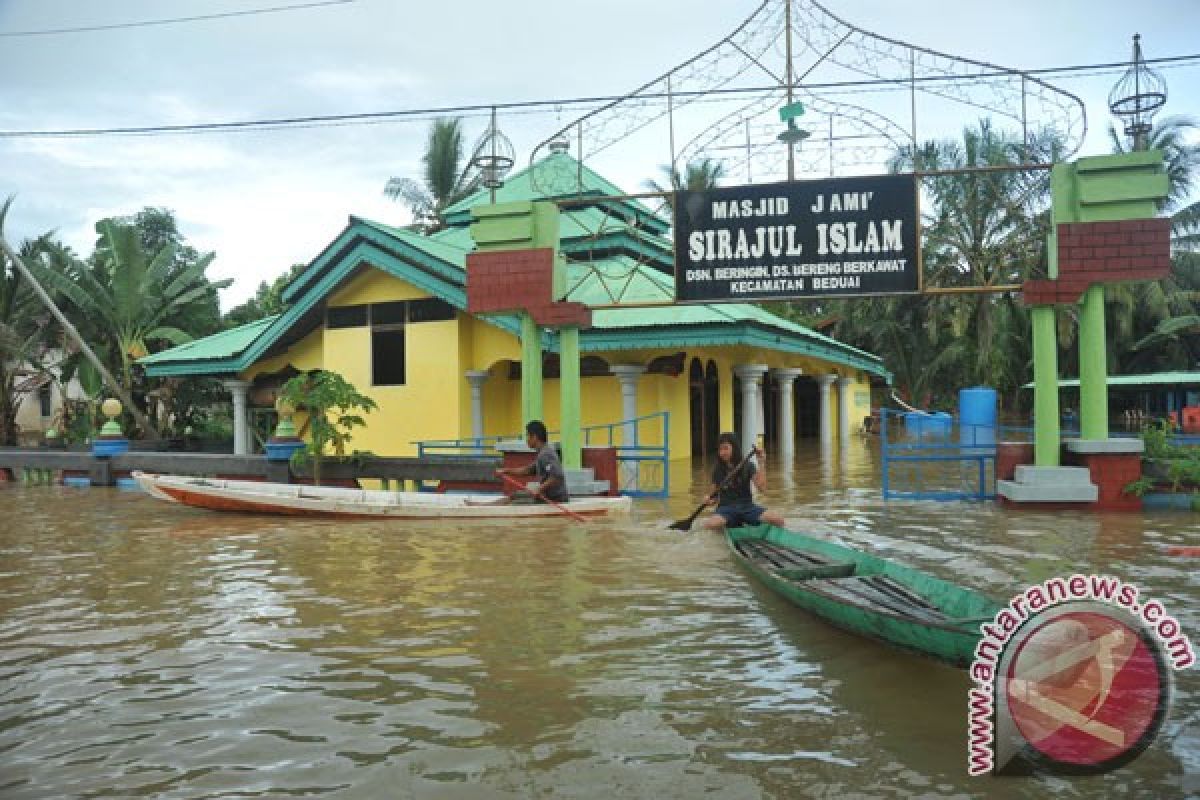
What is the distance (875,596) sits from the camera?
6.27 m

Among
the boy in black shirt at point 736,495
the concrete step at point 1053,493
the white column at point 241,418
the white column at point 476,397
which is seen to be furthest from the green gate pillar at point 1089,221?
the white column at point 241,418

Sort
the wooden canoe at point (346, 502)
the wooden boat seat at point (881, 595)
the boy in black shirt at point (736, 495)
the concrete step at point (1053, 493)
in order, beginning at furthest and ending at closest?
1. the wooden canoe at point (346, 502)
2. the concrete step at point (1053, 493)
3. the boy in black shirt at point (736, 495)
4. the wooden boat seat at point (881, 595)

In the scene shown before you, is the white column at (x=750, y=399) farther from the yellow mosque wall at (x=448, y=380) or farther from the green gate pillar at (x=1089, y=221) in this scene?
the green gate pillar at (x=1089, y=221)

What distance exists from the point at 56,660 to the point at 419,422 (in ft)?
41.3

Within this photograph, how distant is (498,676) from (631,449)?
8.90 meters

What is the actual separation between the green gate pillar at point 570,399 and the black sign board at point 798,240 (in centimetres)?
186

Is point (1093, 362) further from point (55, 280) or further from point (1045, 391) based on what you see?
point (55, 280)

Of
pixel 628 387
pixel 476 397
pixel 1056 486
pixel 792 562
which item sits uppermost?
pixel 628 387

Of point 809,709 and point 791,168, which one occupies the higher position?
point 791,168

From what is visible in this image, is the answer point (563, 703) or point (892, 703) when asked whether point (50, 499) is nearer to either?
point (563, 703)

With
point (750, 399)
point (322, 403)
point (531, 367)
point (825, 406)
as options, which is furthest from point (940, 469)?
point (322, 403)

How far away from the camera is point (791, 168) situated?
41.6 ft

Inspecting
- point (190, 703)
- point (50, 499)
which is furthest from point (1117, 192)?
point (50, 499)

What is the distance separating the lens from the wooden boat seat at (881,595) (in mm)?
5742
